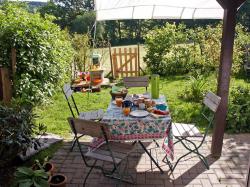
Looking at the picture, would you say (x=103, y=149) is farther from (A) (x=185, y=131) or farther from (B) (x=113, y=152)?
(A) (x=185, y=131)

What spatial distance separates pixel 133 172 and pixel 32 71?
325 centimetres

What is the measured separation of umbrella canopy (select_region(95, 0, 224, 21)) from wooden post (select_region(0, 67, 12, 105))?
2.22 meters

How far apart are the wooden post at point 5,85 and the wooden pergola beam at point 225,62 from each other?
12.4 ft

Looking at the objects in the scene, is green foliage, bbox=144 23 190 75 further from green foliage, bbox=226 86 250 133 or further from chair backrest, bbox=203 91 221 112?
chair backrest, bbox=203 91 221 112

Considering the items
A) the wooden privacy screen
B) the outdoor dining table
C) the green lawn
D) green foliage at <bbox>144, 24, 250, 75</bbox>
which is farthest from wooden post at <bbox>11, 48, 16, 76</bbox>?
green foliage at <bbox>144, 24, 250, 75</bbox>

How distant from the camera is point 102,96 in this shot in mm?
7938

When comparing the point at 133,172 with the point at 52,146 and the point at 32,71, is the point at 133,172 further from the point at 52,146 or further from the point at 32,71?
the point at 32,71

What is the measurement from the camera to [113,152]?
351cm

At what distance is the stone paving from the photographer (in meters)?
3.72

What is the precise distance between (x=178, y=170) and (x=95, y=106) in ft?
11.4

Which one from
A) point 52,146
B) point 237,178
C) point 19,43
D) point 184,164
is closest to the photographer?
point 237,178

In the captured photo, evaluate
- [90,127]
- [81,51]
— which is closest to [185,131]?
[90,127]

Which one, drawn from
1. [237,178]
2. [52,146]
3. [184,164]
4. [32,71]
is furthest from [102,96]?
[237,178]

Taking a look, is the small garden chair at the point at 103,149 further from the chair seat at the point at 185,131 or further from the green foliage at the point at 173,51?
the green foliage at the point at 173,51
